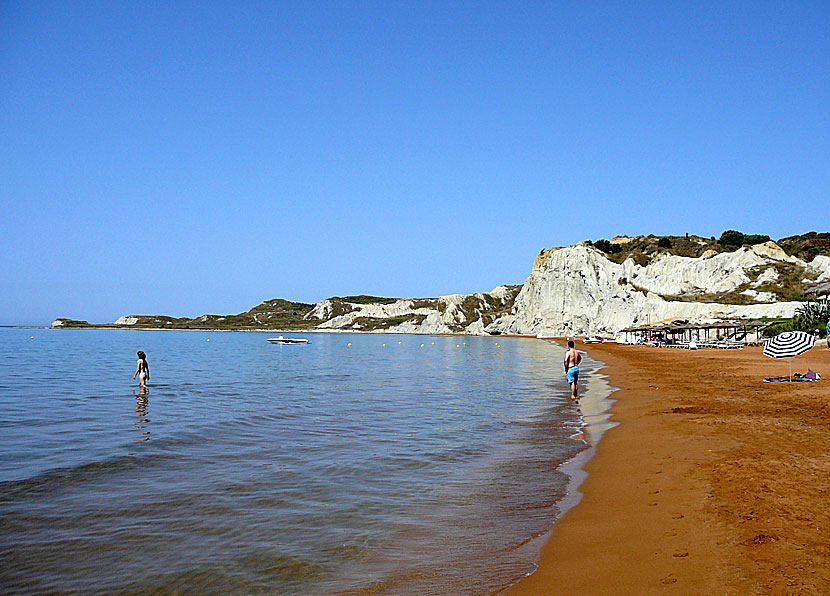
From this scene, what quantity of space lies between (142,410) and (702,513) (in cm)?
1632

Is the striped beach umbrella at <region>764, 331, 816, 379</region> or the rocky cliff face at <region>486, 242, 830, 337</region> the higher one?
the rocky cliff face at <region>486, 242, 830, 337</region>

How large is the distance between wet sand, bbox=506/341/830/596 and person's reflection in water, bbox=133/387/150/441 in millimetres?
9986

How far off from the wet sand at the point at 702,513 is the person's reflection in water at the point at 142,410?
999 centimetres

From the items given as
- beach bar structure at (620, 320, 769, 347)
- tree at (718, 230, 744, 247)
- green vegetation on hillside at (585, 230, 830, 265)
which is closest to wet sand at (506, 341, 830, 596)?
beach bar structure at (620, 320, 769, 347)

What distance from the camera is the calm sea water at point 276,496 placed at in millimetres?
5879

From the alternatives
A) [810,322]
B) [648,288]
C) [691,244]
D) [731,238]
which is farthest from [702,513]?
[731,238]

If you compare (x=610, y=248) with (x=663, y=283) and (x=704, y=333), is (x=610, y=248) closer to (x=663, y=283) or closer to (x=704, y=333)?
(x=663, y=283)

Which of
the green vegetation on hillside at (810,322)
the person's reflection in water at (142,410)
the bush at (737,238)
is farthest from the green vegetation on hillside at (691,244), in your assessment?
the person's reflection in water at (142,410)

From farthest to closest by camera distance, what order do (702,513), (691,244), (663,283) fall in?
(691,244), (663,283), (702,513)

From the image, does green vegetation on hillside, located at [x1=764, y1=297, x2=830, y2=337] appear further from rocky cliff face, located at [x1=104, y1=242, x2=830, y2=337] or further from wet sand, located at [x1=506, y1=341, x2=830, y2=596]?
wet sand, located at [x1=506, y1=341, x2=830, y2=596]

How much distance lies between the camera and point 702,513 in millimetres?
6469

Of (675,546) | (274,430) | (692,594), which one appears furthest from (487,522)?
(274,430)

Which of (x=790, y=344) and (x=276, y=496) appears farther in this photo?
(x=790, y=344)

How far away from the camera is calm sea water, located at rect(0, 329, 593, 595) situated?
5879mm
